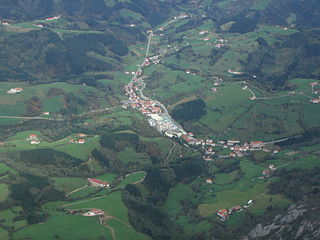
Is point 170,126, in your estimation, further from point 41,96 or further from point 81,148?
point 41,96

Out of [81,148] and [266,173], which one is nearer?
[266,173]

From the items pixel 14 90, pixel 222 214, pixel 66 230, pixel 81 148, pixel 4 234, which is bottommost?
pixel 14 90

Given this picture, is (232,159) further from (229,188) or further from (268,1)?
(268,1)

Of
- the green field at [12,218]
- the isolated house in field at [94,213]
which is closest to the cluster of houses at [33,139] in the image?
the green field at [12,218]

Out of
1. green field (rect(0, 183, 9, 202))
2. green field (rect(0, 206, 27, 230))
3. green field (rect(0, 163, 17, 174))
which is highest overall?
green field (rect(0, 206, 27, 230))

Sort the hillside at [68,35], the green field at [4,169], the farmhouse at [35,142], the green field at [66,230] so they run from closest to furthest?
the green field at [66,230], the green field at [4,169], the farmhouse at [35,142], the hillside at [68,35]

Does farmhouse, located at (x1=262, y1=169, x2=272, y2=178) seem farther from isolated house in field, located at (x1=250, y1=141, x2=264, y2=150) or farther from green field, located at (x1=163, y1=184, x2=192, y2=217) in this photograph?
isolated house in field, located at (x1=250, y1=141, x2=264, y2=150)

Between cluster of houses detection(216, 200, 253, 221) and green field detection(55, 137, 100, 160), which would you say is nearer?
cluster of houses detection(216, 200, 253, 221)

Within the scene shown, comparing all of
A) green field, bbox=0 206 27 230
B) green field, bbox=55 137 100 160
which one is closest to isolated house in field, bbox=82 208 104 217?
green field, bbox=0 206 27 230

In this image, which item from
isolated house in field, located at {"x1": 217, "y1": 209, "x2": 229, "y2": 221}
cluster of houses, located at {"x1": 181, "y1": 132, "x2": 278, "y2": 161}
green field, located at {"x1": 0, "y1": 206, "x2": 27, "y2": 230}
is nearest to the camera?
green field, located at {"x1": 0, "y1": 206, "x2": 27, "y2": 230}

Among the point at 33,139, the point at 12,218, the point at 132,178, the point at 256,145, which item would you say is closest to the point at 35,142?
the point at 33,139

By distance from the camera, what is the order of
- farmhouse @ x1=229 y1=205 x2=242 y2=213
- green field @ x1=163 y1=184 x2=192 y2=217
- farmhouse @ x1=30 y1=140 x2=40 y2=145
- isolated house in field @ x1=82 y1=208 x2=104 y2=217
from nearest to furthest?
isolated house in field @ x1=82 y1=208 x2=104 y2=217
farmhouse @ x1=229 y1=205 x2=242 y2=213
green field @ x1=163 y1=184 x2=192 y2=217
farmhouse @ x1=30 y1=140 x2=40 y2=145

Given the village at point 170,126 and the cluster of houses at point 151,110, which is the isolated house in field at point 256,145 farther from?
the cluster of houses at point 151,110
